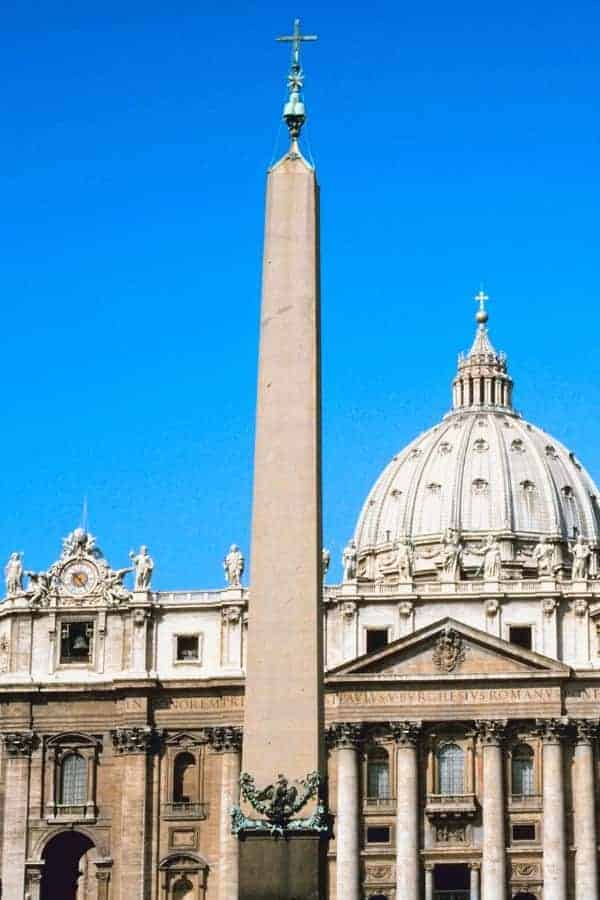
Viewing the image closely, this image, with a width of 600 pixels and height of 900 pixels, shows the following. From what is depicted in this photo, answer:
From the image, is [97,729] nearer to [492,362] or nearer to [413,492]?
[413,492]

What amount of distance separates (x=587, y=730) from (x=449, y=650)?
234 inches

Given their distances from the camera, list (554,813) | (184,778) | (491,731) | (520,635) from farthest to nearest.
Result: (184,778), (520,635), (491,731), (554,813)

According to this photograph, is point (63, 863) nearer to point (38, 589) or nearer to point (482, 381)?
point (38, 589)

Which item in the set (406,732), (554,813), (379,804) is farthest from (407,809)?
(554,813)

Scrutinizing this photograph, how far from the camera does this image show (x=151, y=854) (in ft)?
280

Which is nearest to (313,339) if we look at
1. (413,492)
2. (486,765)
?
(486,765)

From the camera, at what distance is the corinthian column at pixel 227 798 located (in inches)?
3314

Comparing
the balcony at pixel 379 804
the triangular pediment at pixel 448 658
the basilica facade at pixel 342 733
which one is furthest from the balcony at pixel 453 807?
the triangular pediment at pixel 448 658

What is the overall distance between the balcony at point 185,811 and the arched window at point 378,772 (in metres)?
6.38

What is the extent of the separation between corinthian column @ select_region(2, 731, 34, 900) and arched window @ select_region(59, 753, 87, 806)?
4.57ft

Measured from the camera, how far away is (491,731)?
8419 centimetres

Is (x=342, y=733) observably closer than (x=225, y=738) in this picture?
Yes

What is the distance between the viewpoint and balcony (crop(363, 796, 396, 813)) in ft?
277

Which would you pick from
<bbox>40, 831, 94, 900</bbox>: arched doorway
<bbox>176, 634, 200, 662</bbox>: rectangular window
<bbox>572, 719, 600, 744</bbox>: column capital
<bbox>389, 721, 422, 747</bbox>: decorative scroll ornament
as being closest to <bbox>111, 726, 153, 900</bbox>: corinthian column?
<bbox>40, 831, 94, 900</bbox>: arched doorway
